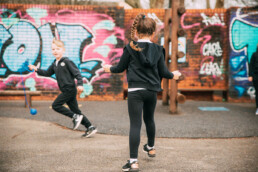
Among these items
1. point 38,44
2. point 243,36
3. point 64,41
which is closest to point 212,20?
point 243,36

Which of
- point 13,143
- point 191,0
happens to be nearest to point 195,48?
point 191,0

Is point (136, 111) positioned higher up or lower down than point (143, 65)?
lower down

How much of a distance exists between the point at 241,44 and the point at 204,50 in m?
1.34

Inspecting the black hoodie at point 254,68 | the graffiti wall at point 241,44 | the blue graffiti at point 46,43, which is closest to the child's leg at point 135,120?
the black hoodie at point 254,68

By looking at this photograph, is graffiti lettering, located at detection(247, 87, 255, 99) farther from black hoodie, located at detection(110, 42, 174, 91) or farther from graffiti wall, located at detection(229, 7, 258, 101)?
black hoodie, located at detection(110, 42, 174, 91)

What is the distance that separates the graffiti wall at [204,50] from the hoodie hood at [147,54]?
7.85 metres

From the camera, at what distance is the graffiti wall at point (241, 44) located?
1055cm

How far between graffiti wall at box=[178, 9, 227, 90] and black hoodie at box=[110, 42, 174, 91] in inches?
308

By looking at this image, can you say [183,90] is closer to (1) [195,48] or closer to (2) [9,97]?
(1) [195,48]

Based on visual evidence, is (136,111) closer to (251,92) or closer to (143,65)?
(143,65)

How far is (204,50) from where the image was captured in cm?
1099

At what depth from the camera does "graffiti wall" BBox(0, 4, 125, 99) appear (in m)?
10.4

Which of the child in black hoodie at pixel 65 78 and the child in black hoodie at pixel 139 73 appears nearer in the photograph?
the child in black hoodie at pixel 139 73

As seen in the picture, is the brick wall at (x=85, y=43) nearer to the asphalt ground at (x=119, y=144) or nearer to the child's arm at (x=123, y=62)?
the asphalt ground at (x=119, y=144)
